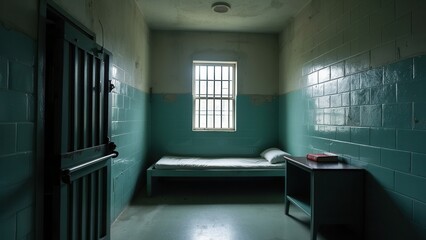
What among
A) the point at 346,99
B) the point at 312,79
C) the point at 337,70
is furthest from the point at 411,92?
the point at 312,79

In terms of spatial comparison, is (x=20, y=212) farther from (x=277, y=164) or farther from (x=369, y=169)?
(x=277, y=164)

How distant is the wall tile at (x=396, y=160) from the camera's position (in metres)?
1.92

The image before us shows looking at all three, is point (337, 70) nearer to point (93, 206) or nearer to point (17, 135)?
point (93, 206)

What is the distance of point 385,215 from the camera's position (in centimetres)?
216

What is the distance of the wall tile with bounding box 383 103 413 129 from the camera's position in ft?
6.25

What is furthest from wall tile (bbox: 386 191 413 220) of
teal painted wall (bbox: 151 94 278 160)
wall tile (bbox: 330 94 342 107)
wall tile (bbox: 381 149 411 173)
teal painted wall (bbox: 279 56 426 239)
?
teal painted wall (bbox: 151 94 278 160)

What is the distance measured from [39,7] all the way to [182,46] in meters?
3.55

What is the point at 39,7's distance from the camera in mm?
1465

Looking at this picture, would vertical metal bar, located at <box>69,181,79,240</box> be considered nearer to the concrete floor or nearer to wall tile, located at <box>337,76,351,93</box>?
the concrete floor

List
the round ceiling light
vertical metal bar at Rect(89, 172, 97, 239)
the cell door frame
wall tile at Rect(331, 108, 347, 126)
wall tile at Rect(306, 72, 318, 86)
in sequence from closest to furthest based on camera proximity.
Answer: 1. the cell door frame
2. vertical metal bar at Rect(89, 172, 97, 239)
3. wall tile at Rect(331, 108, 347, 126)
4. wall tile at Rect(306, 72, 318, 86)
5. the round ceiling light

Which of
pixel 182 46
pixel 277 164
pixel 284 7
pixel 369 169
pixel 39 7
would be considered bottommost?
pixel 277 164

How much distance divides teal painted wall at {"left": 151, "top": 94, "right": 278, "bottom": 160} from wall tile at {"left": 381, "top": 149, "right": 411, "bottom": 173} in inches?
114

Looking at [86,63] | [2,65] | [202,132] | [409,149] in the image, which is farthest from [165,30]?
[409,149]

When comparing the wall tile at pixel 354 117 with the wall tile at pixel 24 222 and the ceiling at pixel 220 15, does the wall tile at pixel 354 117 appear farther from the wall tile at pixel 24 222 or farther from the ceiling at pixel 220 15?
the wall tile at pixel 24 222
